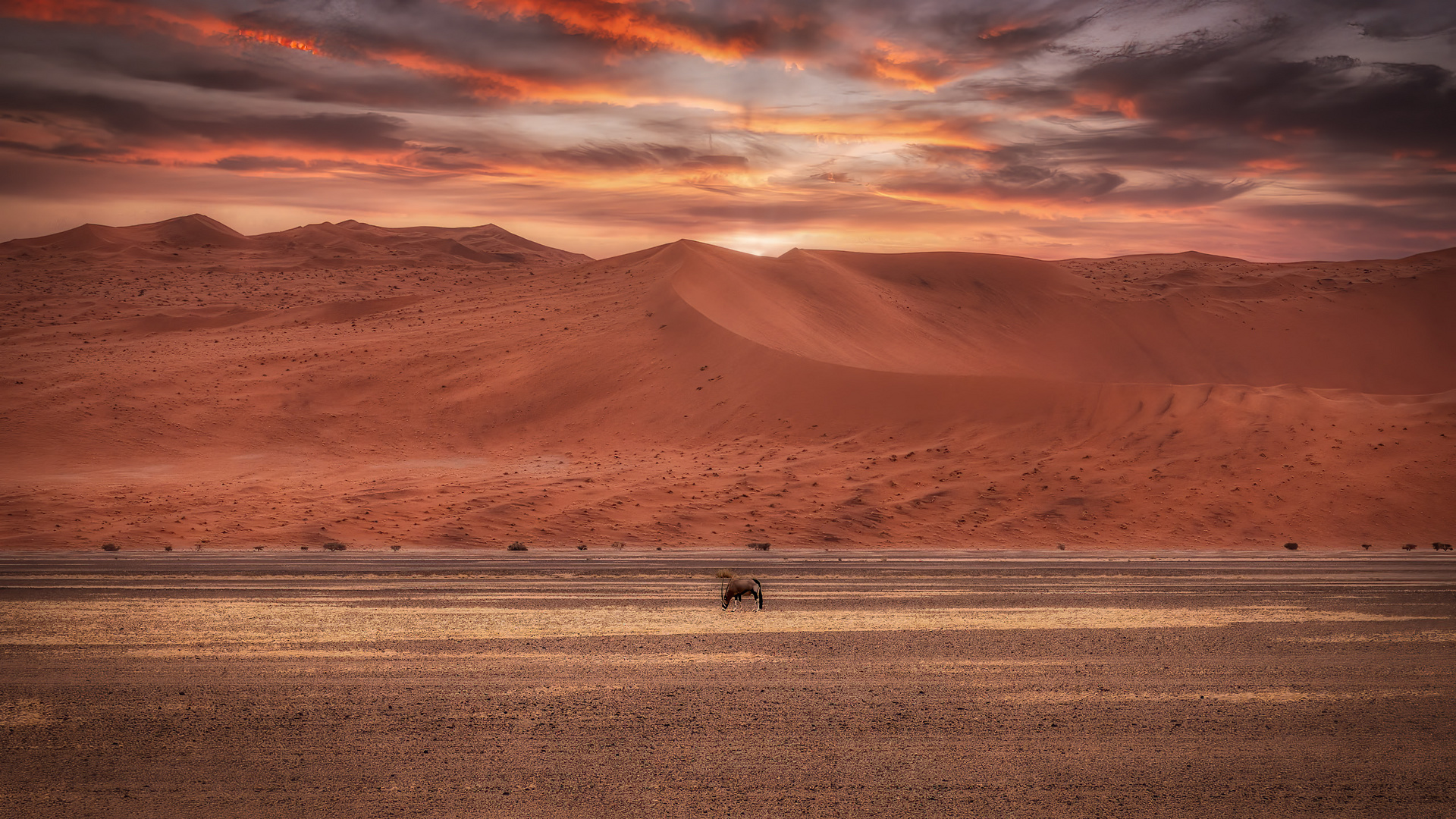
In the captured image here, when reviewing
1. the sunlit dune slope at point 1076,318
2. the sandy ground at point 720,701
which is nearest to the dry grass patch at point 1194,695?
the sandy ground at point 720,701

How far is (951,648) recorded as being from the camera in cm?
1024

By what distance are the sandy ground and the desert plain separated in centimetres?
6

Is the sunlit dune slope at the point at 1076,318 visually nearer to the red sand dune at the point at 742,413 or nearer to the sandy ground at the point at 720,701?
the red sand dune at the point at 742,413

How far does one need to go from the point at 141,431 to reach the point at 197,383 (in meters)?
6.10

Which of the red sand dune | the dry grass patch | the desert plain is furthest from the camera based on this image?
the red sand dune

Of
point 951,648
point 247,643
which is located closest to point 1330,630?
point 951,648

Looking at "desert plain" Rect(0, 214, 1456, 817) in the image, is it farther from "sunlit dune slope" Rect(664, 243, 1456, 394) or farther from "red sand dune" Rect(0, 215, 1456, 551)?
"sunlit dune slope" Rect(664, 243, 1456, 394)

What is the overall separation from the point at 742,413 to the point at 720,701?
29.1 metres

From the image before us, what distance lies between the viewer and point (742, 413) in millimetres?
37188

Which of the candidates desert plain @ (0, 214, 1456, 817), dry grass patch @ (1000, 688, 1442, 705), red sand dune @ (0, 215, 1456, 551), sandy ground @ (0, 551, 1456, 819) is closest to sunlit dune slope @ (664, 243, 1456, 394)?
red sand dune @ (0, 215, 1456, 551)

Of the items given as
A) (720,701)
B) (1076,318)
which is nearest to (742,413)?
(720,701)

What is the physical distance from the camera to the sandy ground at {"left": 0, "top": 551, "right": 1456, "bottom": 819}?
6320mm

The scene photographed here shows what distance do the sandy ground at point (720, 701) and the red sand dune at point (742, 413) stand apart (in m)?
10.8

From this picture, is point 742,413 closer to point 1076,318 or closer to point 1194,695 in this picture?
point 1194,695
